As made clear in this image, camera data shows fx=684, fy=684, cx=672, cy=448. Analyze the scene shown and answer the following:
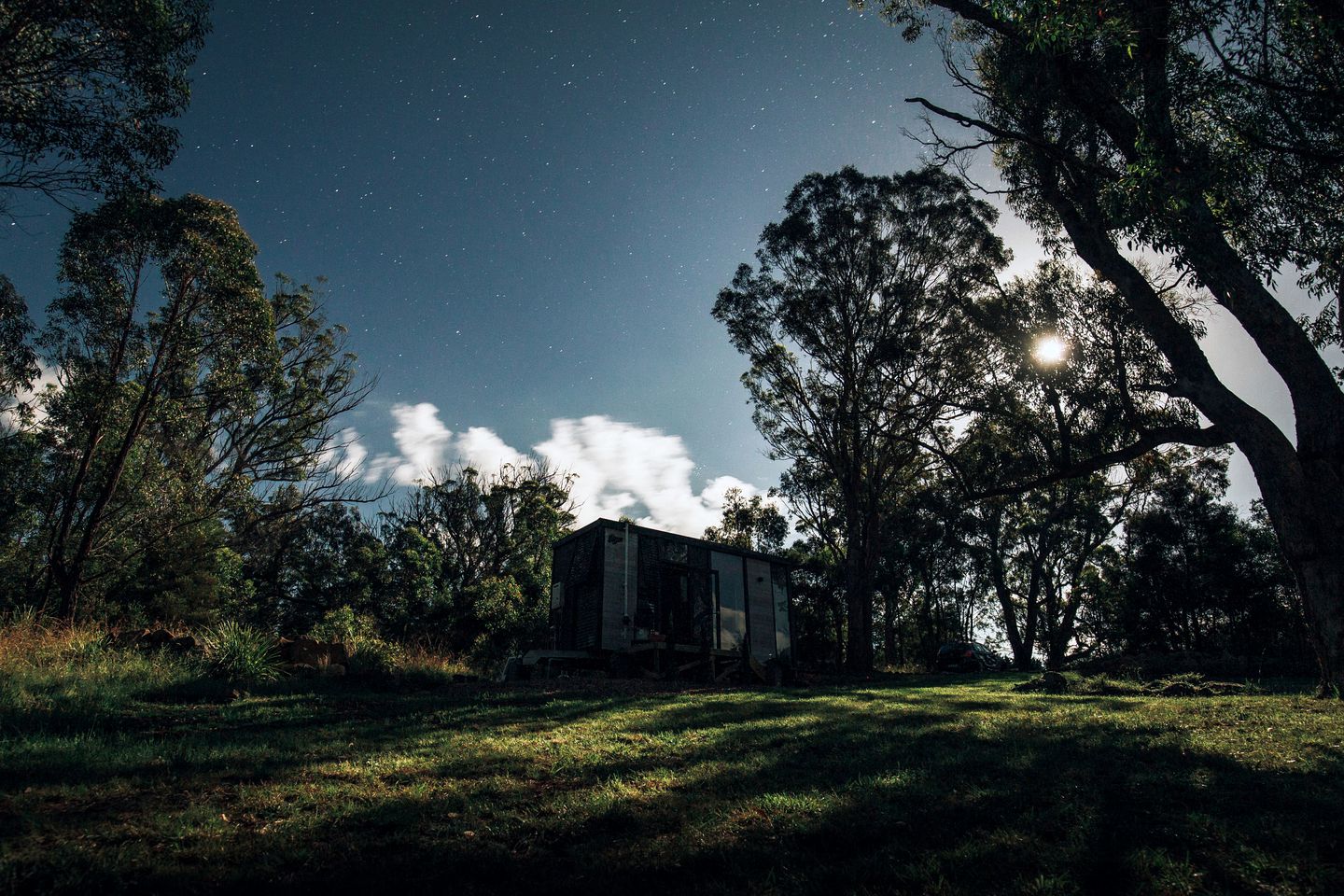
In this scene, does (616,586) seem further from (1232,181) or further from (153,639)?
(1232,181)

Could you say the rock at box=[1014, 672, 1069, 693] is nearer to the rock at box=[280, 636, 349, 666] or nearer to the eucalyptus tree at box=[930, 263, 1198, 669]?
the eucalyptus tree at box=[930, 263, 1198, 669]

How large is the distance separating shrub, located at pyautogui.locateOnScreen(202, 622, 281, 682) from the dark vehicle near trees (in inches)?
1190

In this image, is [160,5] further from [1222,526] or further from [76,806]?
[1222,526]

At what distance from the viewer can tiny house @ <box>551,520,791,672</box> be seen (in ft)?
74.0

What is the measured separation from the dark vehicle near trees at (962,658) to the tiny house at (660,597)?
1051 centimetres

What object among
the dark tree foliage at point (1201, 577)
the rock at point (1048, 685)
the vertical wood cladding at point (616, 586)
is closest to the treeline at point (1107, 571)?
the dark tree foliage at point (1201, 577)

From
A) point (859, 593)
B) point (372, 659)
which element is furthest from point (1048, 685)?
point (372, 659)

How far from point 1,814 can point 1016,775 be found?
265 inches

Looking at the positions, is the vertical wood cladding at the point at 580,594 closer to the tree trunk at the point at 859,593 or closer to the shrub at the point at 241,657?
the tree trunk at the point at 859,593

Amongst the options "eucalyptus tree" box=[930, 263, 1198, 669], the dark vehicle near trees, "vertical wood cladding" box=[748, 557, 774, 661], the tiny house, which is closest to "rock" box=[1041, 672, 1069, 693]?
"eucalyptus tree" box=[930, 263, 1198, 669]

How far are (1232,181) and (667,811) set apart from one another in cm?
1178

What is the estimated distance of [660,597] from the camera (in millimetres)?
24203

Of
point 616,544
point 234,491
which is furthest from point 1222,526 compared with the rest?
point 234,491

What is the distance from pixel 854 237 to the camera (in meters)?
27.4
